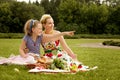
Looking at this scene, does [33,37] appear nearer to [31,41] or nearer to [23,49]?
[31,41]

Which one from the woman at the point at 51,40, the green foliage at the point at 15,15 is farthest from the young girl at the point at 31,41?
the green foliage at the point at 15,15

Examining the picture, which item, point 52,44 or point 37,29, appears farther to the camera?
point 52,44

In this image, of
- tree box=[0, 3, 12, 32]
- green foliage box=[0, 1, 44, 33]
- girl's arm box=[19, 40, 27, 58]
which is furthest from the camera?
green foliage box=[0, 1, 44, 33]

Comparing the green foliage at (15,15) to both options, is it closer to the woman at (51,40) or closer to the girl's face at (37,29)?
the woman at (51,40)

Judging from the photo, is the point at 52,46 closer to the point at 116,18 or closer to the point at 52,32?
the point at 52,32

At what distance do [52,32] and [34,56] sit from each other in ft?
2.41

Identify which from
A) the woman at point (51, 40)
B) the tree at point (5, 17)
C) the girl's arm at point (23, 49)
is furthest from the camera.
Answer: the tree at point (5, 17)

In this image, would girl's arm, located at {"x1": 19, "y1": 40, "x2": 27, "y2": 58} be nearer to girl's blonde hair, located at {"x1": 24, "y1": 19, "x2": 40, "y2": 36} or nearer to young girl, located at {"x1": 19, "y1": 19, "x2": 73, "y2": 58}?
young girl, located at {"x1": 19, "y1": 19, "x2": 73, "y2": 58}

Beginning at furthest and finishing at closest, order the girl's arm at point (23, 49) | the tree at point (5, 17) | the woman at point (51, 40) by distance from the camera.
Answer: the tree at point (5, 17), the woman at point (51, 40), the girl's arm at point (23, 49)

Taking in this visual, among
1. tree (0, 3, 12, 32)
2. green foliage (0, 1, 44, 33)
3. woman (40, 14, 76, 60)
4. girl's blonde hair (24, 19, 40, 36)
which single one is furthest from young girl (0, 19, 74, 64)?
tree (0, 3, 12, 32)

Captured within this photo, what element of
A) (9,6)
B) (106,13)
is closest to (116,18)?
(106,13)

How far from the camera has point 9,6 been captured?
64.9 meters

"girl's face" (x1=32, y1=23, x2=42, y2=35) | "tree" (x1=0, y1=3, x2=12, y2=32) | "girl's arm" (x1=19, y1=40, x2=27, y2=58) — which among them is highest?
"girl's face" (x1=32, y1=23, x2=42, y2=35)

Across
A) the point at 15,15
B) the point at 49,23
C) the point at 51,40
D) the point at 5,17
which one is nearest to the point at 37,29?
the point at 49,23
